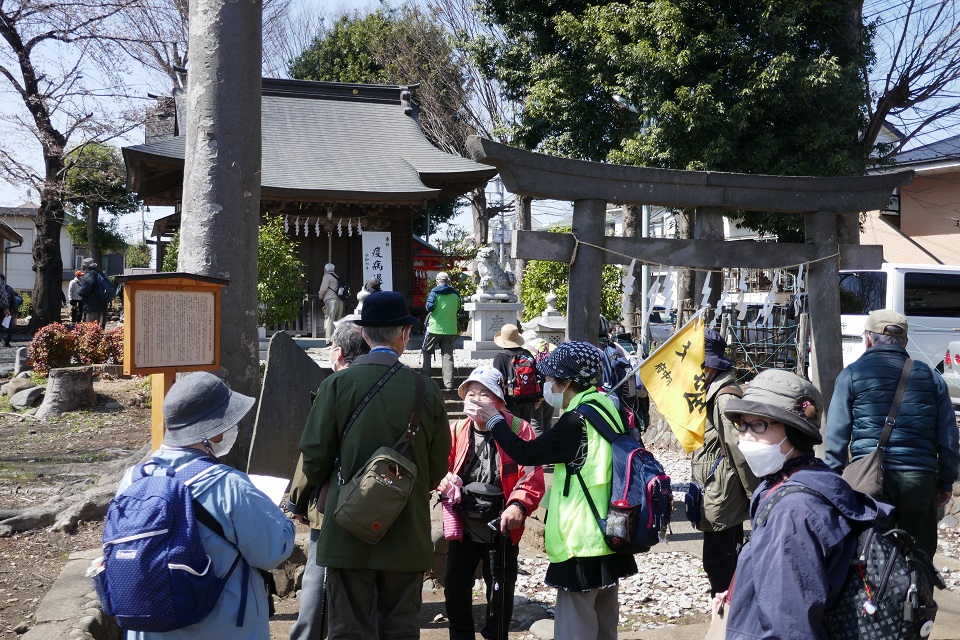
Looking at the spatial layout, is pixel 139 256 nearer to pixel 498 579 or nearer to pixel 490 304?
pixel 490 304

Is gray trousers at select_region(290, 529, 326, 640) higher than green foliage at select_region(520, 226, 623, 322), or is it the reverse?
green foliage at select_region(520, 226, 623, 322)

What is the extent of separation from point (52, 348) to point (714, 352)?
11218 mm

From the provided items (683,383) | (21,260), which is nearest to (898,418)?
(683,383)

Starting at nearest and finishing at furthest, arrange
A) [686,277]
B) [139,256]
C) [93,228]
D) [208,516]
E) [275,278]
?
[208,516] → [275,278] → [686,277] → [93,228] → [139,256]

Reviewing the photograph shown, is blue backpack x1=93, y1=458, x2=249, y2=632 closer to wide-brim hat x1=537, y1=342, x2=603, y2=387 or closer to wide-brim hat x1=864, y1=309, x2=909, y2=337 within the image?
wide-brim hat x1=537, y1=342, x2=603, y2=387

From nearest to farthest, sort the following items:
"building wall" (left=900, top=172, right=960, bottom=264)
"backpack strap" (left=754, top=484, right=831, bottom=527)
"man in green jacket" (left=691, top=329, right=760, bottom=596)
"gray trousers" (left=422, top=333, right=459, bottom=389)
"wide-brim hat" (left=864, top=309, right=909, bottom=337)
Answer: "backpack strap" (left=754, top=484, right=831, bottom=527) → "man in green jacket" (left=691, top=329, right=760, bottom=596) → "wide-brim hat" (left=864, top=309, right=909, bottom=337) → "gray trousers" (left=422, top=333, right=459, bottom=389) → "building wall" (left=900, top=172, right=960, bottom=264)

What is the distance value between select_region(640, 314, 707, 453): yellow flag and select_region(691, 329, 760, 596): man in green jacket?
0.42 metres

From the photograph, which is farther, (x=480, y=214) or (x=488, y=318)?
(x=480, y=214)

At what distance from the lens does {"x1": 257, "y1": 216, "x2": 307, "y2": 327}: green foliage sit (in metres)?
14.1

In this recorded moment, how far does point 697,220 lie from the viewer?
760 centimetres

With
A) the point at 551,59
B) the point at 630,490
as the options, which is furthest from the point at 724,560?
the point at 551,59

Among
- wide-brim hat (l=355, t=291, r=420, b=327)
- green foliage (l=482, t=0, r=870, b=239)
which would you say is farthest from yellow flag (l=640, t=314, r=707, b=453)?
green foliage (l=482, t=0, r=870, b=239)

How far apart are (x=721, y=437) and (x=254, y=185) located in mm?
3451

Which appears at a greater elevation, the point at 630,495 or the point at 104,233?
the point at 104,233
